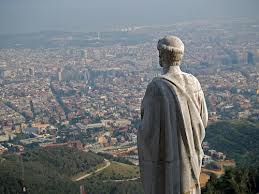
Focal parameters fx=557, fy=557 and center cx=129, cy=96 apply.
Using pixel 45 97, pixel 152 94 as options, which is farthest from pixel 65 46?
pixel 152 94

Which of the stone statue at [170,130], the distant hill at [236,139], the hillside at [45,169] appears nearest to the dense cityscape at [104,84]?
the distant hill at [236,139]

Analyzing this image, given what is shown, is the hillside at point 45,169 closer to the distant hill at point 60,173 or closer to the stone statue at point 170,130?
the distant hill at point 60,173

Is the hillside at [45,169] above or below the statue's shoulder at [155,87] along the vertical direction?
below

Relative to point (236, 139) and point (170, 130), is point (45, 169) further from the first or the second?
point (170, 130)

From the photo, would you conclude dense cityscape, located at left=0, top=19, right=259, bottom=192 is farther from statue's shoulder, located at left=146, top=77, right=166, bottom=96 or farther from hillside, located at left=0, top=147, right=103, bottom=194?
statue's shoulder, located at left=146, top=77, right=166, bottom=96

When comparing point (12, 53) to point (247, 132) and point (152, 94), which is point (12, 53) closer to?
point (247, 132)

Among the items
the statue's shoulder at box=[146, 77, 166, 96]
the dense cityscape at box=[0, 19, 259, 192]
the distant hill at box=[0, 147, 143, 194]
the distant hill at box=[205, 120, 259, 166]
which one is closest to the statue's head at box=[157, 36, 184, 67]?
the statue's shoulder at box=[146, 77, 166, 96]
